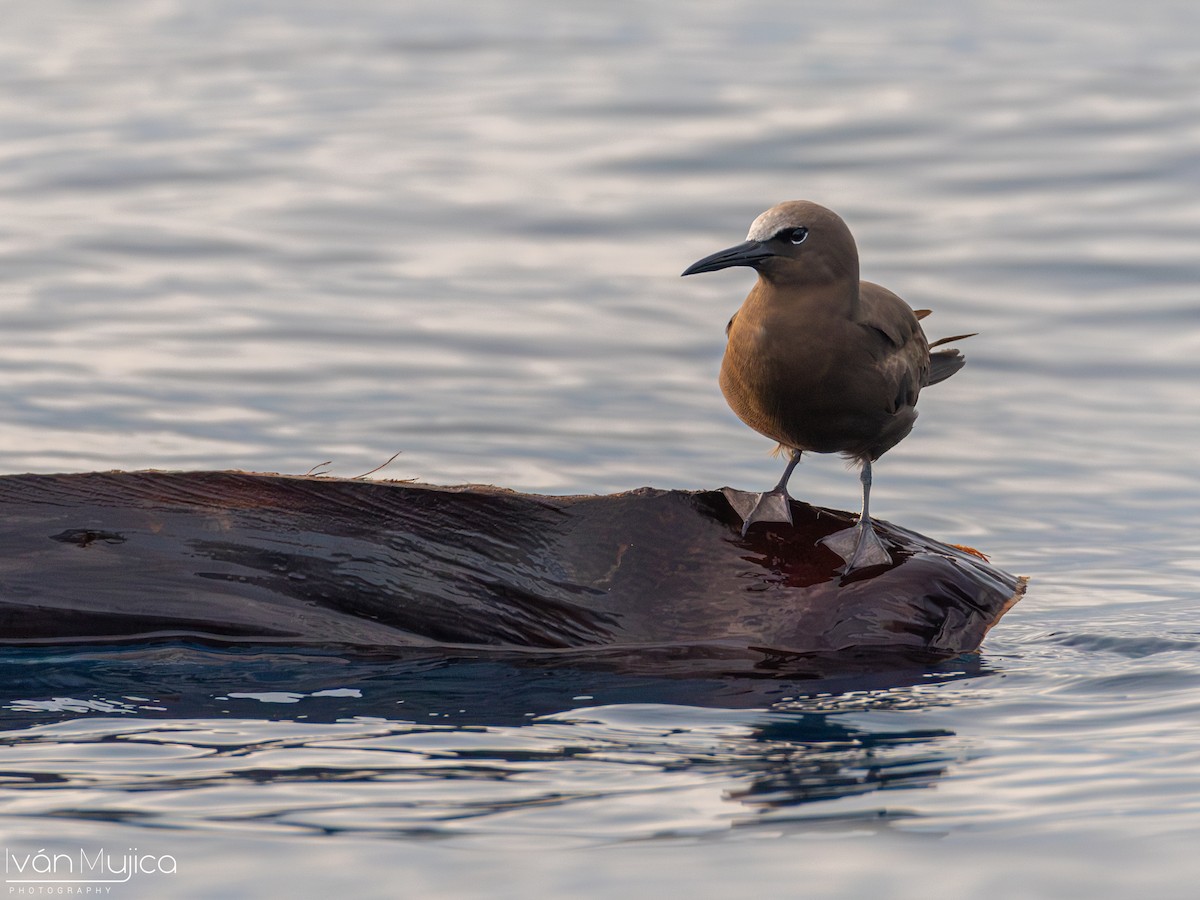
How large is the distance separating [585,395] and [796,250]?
4836 millimetres

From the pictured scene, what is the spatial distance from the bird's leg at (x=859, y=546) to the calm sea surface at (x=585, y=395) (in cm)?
37

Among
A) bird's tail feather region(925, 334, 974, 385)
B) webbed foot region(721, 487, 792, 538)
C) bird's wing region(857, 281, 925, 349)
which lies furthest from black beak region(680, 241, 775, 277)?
bird's tail feather region(925, 334, 974, 385)

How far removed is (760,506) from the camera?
226 inches

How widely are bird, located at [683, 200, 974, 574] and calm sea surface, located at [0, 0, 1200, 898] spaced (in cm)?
93

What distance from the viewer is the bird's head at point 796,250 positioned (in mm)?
5973

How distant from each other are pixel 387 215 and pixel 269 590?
944 centimetres

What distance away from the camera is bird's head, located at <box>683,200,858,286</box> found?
235 inches

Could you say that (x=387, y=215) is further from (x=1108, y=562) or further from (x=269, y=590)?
(x=269, y=590)

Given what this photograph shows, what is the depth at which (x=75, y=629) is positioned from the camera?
5492 mm

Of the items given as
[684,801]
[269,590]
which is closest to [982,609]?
[684,801]

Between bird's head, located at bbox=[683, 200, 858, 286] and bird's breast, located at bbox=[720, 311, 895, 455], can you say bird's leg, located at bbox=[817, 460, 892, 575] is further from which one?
bird's head, located at bbox=[683, 200, 858, 286]

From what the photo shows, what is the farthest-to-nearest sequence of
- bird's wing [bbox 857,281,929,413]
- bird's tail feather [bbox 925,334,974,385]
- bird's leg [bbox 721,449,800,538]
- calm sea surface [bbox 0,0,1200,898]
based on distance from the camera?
1. bird's tail feather [bbox 925,334,974,385]
2. bird's wing [bbox 857,281,929,413]
3. bird's leg [bbox 721,449,800,538]
4. calm sea surface [bbox 0,0,1200,898]

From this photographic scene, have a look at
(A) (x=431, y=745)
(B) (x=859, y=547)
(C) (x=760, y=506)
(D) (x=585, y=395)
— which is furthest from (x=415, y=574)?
(D) (x=585, y=395)

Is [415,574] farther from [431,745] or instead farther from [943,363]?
[943,363]
